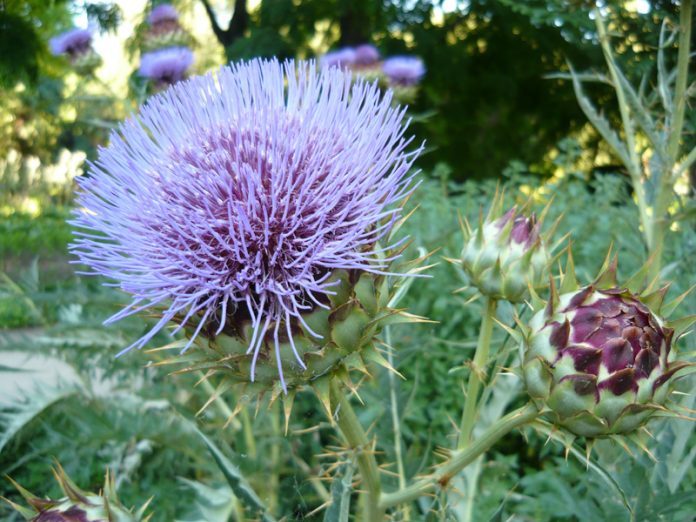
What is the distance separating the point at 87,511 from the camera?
2.64ft

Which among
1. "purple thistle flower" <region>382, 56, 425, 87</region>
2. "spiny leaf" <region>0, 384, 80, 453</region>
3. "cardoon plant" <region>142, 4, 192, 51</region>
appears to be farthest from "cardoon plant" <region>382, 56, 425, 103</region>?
"spiny leaf" <region>0, 384, 80, 453</region>

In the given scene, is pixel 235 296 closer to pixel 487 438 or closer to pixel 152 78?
pixel 487 438

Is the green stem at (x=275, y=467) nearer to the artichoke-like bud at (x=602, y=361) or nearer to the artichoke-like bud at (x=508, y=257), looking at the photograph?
the artichoke-like bud at (x=508, y=257)

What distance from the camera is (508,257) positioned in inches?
37.9

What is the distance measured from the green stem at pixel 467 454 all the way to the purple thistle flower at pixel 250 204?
0.82 ft

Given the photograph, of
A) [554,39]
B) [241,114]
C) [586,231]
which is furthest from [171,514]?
[554,39]

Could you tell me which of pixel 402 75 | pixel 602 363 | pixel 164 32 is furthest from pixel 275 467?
pixel 402 75

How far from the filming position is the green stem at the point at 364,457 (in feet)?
2.81

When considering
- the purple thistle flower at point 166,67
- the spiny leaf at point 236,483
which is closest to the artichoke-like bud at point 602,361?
the spiny leaf at point 236,483

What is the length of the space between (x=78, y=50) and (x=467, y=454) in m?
2.48

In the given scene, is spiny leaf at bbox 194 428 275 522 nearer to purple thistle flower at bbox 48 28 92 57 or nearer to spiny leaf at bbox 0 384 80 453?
spiny leaf at bbox 0 384 80 453

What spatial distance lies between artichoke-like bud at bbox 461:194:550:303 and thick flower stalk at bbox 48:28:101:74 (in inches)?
86.1

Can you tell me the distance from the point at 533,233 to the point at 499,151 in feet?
11.4

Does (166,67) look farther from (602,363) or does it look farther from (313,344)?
(602,363)
